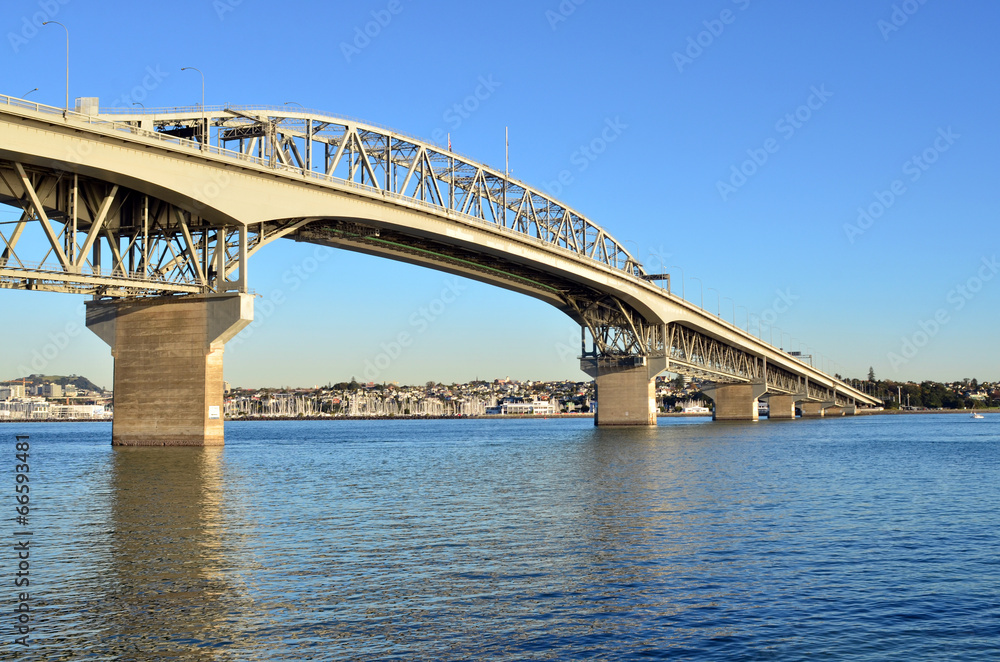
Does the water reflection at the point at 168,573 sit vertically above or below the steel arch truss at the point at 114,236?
below

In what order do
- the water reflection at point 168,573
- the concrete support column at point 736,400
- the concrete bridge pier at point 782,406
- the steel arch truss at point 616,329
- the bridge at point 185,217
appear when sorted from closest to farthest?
the water reflection at point 168,573 → the bridge at point 185,217 → the steel arch truss at point 616,329 → the concrete support column at point 736,400 → the concrete bridge pier at point 782,406

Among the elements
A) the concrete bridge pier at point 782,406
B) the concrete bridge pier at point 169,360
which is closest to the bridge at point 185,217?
the concrete bridge pier at point 169,360

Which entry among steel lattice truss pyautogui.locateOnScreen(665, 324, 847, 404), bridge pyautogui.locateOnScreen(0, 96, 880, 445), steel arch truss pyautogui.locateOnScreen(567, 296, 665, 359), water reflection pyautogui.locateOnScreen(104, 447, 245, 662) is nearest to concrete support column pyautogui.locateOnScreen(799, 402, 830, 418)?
steel lattice truss pyautogui.locateOnScreen(665, 324, 847, 404)

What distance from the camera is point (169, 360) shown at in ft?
166

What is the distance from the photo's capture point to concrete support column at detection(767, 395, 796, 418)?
533ft

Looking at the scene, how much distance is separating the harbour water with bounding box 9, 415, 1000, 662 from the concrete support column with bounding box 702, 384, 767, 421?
350 feet

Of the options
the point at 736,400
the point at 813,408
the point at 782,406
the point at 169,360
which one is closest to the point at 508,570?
the point at 169,360

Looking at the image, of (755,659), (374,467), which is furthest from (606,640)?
(374,467)

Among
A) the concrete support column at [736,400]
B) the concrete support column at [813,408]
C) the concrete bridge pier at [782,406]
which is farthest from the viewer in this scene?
the concrete support column at [813,408]

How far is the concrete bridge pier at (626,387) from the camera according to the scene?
105 m

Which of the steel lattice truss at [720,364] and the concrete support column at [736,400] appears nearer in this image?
the steel lattice truss at [720,364]

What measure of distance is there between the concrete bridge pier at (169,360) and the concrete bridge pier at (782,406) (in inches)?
5071

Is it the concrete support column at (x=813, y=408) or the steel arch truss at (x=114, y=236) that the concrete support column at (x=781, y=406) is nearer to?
the concrete support column at (x=813, y=408)

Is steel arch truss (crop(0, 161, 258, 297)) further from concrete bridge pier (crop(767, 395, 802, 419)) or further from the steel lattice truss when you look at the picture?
concrete bridge pier (crop(767, 395, 802, 419))
